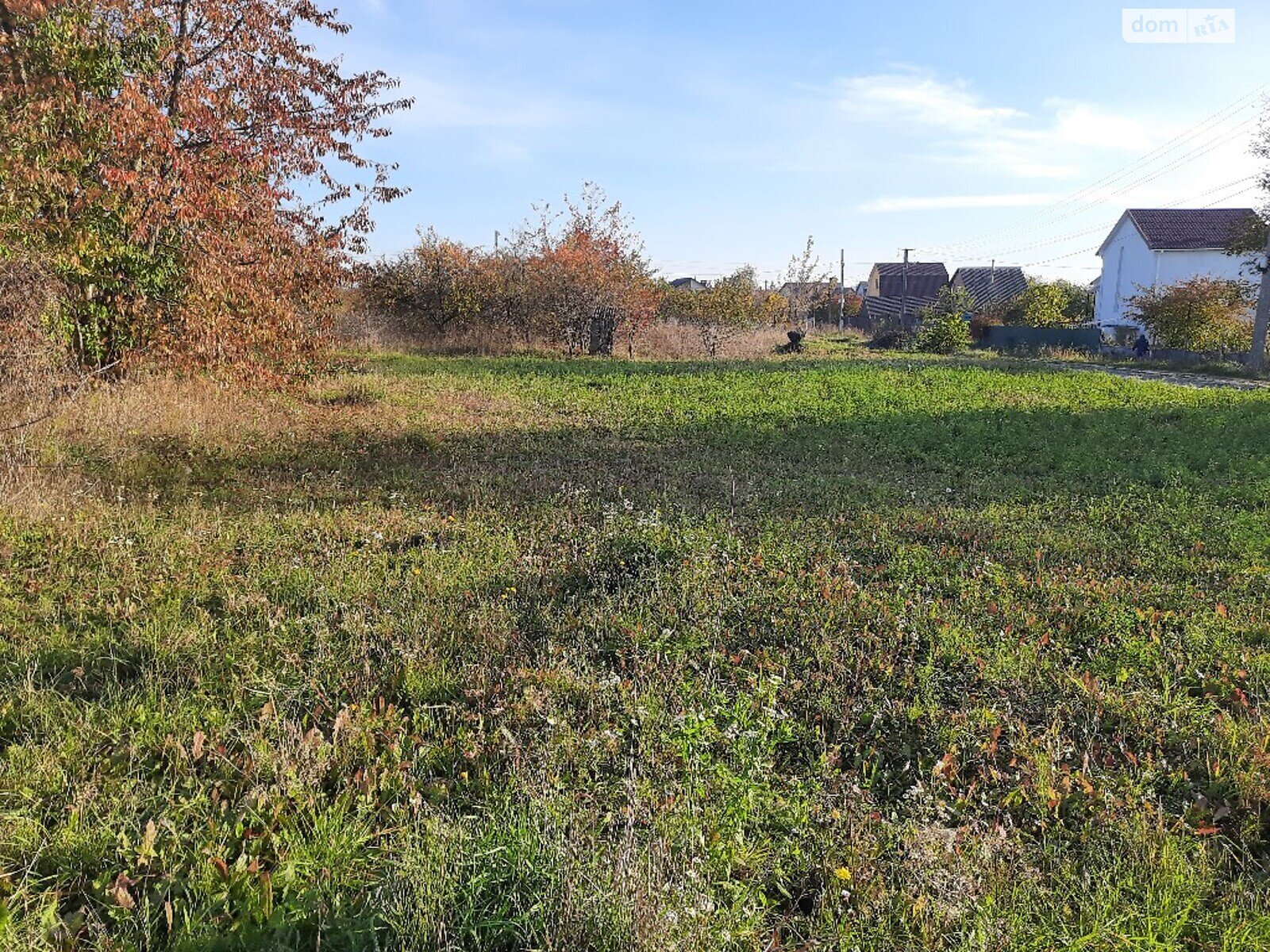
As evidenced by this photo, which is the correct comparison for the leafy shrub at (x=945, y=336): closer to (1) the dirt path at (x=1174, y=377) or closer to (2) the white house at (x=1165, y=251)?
(1) the dirt path at (x=1174, y=377)

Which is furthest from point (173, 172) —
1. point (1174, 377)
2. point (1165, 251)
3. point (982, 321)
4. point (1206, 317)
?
point (1165, 251)

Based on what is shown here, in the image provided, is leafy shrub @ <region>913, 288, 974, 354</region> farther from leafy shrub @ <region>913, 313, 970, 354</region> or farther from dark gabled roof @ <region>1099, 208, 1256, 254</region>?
dark gabled roof @ <region>1099, 208, 1256, 254</region>

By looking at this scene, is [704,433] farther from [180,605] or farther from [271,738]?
[271,738]

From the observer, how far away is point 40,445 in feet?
24.2

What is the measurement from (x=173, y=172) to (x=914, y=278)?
61.2 meters

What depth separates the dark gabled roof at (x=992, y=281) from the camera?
186 ft

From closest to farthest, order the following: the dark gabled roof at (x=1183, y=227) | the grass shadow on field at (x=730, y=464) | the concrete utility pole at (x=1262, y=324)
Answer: the grass shadow on field at (x=730, y=464)
the concrete utility pole at (x=1262, y=324)
the dark gabled roof at (x=1183, y=227)

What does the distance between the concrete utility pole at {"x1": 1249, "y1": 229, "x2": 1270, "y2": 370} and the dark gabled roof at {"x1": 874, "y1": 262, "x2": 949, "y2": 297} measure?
36955 mm

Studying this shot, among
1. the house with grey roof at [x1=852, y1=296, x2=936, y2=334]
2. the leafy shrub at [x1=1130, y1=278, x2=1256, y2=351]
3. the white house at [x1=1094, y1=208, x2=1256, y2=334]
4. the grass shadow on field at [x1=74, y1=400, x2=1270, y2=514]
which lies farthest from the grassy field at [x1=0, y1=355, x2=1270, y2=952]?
the house with grey roof at [x1=852, y1=296, x2=936, y2=334]

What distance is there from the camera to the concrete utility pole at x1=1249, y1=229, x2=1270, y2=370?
2361 cm

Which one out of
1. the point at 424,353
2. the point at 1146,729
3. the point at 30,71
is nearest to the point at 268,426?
the point at 30,71

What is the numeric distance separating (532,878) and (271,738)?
1469 millimetres

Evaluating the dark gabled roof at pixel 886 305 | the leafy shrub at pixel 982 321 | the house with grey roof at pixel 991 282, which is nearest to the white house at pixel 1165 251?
the leafy shrub at pixel 982 321

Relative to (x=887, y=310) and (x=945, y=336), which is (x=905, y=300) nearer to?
(x=887, y=310)
